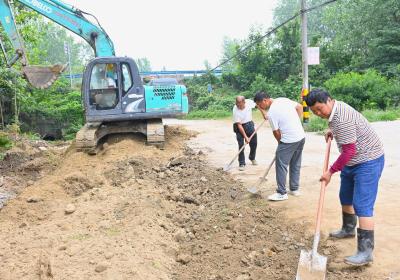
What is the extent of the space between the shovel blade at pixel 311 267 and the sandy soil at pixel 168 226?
0.21 metres

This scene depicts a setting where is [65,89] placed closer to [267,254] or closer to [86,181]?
[86,181]

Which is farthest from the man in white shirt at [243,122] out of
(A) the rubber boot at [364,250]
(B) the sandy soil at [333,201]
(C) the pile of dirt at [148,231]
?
(A) the rubber boot at [364,250]

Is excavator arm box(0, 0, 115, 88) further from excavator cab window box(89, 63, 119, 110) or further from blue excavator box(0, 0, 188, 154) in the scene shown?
excavator cab window box(89, 63, 119, 110)

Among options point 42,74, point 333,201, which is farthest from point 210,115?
point 333,201

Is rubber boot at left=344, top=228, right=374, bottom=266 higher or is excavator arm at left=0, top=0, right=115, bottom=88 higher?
excavator arm at left=0, top=0, right=115, bottom=88

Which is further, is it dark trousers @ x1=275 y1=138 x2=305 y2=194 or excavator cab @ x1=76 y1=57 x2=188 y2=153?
excavator cab @ x1=76 y1=57 x2=188 y2=153

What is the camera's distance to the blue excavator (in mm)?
11406

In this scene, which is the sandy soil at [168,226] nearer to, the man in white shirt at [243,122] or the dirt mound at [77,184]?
the dirt mound at [77,184]

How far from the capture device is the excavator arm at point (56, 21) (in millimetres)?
9922

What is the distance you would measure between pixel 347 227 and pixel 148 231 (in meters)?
2.36

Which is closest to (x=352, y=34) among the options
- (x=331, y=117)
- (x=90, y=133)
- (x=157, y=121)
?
(x=157, y=121)

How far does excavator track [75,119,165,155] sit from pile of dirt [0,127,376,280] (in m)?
2.58

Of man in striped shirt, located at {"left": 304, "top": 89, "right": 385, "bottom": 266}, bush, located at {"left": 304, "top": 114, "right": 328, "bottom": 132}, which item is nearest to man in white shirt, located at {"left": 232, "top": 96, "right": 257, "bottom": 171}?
man in striped shirt, located at {"left": 304, "top": 89, "right": 385, "bottom": 266}

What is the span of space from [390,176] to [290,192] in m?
2.20
